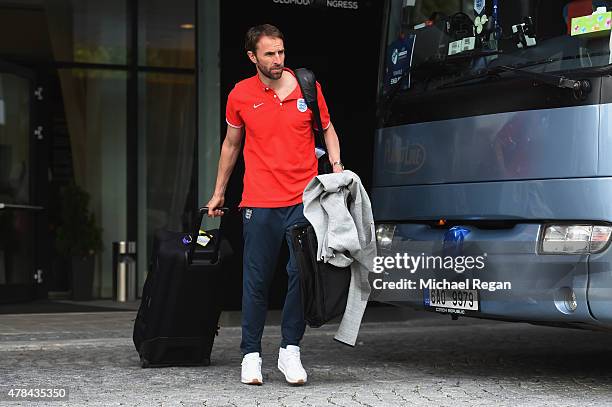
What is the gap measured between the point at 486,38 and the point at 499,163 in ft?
2.52

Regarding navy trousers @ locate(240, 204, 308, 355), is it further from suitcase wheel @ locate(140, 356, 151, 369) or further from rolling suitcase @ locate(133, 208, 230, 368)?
suitcase wheel @ locate(140, 356, 151, 369)

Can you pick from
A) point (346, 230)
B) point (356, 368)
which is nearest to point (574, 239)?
point (346, 230)

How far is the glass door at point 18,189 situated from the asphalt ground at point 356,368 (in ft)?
8.11

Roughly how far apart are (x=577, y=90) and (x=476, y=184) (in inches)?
32.4

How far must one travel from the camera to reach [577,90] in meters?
5.59

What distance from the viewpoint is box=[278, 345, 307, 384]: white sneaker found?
600cm

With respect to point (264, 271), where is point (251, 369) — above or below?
below

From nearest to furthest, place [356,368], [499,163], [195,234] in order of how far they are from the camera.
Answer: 1. [499,163]
2. [195,234]
3. [356,368]

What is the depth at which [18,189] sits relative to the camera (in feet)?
39.5

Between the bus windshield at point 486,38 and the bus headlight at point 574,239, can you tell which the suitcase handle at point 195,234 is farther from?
the bus headlight at point 574,239

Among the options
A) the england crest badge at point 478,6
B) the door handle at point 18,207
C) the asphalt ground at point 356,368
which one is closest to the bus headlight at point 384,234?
the asphalt ground at point 356,368

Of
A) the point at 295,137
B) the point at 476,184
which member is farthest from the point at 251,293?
the point at 476,184

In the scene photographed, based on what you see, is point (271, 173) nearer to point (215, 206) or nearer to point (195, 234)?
point (215, 206)

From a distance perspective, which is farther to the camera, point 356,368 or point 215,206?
point 356,368
